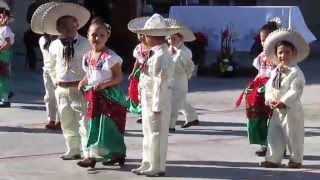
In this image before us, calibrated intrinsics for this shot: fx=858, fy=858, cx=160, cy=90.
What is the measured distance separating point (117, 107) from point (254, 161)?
1.70 meters

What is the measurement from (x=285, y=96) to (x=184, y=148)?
187 centimetres

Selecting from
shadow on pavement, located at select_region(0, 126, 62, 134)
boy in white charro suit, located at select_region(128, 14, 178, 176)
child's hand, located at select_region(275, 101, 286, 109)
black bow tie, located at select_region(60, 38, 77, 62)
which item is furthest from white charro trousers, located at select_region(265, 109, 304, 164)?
shadow on pavement, located at select_region(0, 126, 62, 134)

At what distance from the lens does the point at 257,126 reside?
9.26m

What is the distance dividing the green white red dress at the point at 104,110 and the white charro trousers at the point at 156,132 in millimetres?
388

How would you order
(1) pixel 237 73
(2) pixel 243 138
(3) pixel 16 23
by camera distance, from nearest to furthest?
1. (2) pixel 243 138
2. (1) pixel 237 73
3. (3) pixel 16 23

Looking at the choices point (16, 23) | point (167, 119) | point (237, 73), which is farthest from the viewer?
point (16, 23)

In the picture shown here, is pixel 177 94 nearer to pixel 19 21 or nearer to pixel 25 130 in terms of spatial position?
pixel 25 130

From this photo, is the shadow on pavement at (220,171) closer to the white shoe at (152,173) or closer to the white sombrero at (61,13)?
the white shoe at (152,173)

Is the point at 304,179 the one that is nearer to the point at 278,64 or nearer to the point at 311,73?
the point at 278,64

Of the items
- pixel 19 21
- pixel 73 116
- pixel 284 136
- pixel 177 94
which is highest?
pixel 73 116

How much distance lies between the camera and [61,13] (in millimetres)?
9016

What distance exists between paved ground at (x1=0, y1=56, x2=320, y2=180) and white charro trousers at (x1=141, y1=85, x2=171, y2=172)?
221mm

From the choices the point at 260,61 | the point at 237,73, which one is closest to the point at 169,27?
the point at 260,61

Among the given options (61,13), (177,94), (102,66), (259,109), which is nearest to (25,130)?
(177,94)
